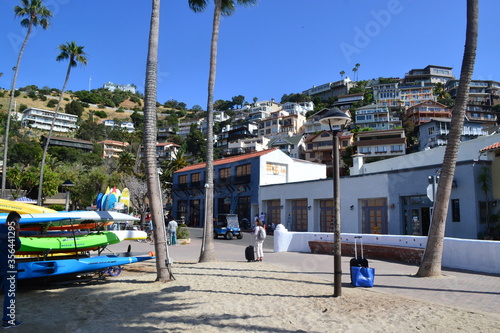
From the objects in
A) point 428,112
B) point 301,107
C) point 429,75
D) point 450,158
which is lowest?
point 450,158

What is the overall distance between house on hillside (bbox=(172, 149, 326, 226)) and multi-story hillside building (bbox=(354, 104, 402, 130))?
48198 mm

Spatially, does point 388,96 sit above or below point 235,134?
above

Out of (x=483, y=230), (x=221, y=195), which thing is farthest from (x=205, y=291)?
(x=221, y=195)

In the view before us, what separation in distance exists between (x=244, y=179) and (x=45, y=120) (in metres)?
115

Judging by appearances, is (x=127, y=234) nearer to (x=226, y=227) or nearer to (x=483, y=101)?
(x=226, y=227)

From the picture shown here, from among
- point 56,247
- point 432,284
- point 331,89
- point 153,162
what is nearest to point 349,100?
point 331,89

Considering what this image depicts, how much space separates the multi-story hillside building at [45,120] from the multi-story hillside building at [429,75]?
384ft

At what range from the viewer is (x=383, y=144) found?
7175 centimetres

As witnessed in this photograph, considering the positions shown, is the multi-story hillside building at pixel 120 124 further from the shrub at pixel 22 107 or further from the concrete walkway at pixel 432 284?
the concrete walkway at pixel 432 284

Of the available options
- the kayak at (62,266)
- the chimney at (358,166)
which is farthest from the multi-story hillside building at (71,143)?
the kayak at (62,266)

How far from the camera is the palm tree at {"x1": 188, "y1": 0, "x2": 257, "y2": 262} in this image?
45.0 ft

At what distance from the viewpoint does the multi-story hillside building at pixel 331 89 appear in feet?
444

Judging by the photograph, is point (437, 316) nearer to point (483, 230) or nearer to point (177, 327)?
point (177, 327)

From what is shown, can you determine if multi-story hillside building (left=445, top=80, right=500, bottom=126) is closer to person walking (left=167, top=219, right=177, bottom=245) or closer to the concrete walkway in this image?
person walking (left=167, top=219, right=177, bottom=245)
